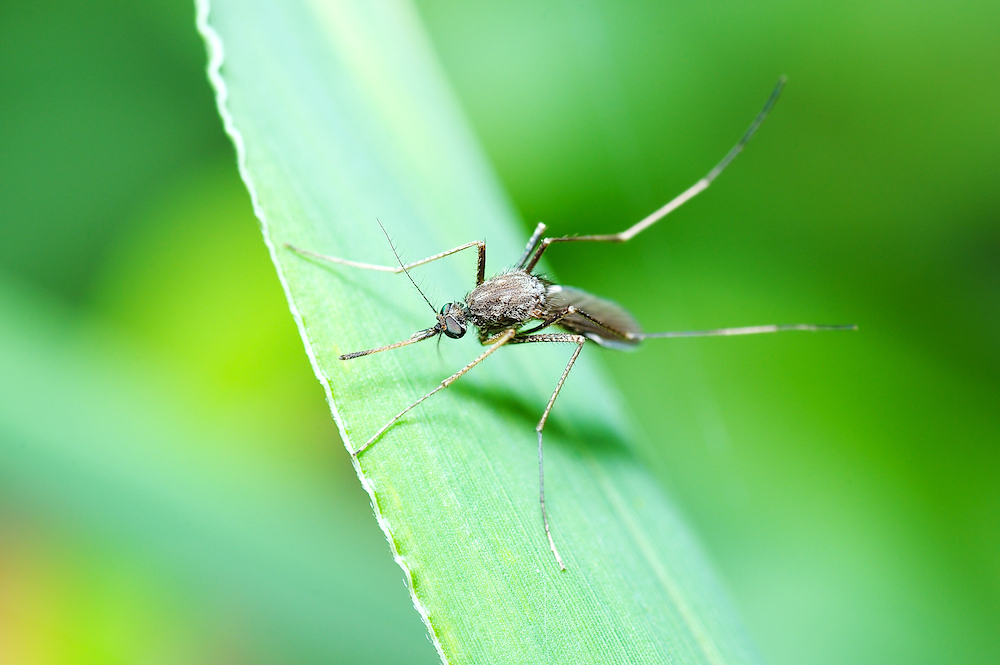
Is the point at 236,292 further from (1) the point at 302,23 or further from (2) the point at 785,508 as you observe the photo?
(2) the point at 785,508

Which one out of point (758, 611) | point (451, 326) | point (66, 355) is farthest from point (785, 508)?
point (66, 355)

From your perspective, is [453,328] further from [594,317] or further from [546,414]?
[594,317]

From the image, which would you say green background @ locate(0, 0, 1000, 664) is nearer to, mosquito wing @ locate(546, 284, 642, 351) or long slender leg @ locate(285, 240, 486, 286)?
long slender leg @ locate(285, 240, 486, 286)

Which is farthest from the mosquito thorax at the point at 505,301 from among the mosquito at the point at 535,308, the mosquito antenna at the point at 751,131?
the mosquito antenna at the point at 751,131

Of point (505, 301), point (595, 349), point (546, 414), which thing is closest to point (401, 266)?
point (505, 301)

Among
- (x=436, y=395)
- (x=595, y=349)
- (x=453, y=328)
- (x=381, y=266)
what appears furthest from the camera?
(x=595, y=349)

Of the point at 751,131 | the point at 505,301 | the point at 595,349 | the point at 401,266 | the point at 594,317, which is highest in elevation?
the point at 401,266
